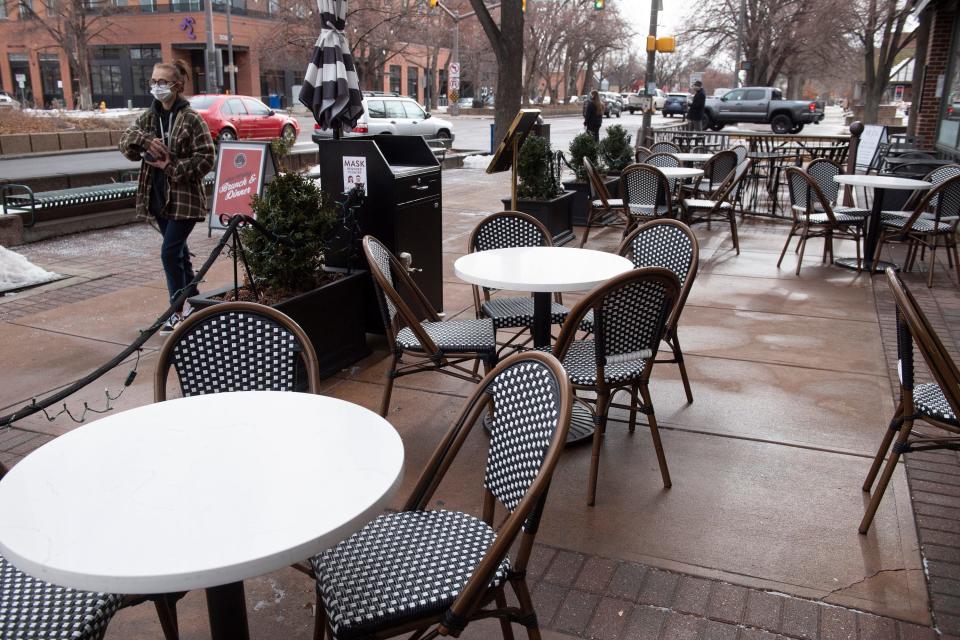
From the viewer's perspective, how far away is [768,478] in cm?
361

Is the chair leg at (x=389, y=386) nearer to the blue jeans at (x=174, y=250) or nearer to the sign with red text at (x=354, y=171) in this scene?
the sign with red text at (x=354, y=171)

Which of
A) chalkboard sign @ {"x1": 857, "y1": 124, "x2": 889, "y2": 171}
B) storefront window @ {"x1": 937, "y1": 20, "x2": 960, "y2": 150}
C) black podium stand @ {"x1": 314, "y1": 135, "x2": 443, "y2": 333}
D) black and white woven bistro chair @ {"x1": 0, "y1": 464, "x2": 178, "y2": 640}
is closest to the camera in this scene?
black and white woven bistro chair @ {"x1": 0, "y1": 464, "x2": 178, "y2": 640}

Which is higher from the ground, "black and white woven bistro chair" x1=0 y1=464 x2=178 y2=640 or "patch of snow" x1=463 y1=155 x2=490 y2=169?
"patch of snow" x1=463 y1=155 x2=490 y2=169

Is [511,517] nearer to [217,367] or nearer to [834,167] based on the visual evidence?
[217,367]

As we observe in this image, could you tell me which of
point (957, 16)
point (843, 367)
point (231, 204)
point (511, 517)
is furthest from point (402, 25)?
point (511, 517)

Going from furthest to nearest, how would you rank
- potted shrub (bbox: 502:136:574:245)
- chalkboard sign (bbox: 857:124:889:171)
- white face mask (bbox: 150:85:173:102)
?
chalkboard sign (bbox: 857:124:889:171), potted shrub (bbox: 502:136:574:245), white face mask (bbox: 150:85:173:102)

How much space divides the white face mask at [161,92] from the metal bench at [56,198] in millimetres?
2876

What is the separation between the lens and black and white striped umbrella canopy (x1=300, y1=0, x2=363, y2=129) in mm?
5262

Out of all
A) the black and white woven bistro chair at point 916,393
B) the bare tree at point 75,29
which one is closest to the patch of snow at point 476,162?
the black and white woven bistro chair at point 916,393

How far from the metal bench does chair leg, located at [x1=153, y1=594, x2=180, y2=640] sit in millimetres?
6739

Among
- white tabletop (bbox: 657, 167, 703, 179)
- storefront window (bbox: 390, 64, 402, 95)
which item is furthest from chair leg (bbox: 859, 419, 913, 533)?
storefront window (bbox: 390, 64, 402, 95)

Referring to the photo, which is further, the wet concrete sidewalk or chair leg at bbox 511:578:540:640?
the wet concrete sidewalk

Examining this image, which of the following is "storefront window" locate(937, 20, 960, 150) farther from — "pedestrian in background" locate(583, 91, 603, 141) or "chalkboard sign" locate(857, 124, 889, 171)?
"pedestrian in background" locate(583, 91, 603, 141)

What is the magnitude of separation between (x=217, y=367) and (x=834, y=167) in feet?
24.8
